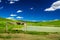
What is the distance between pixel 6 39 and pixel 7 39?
63 millimetres

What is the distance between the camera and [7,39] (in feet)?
42.6

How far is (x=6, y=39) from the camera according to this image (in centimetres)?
1299
